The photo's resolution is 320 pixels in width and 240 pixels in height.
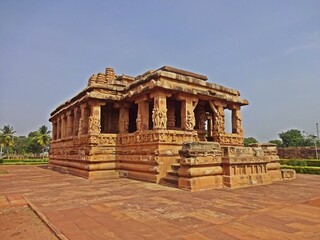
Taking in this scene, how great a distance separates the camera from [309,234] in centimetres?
316

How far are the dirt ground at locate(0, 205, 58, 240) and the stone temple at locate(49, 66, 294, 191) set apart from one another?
4060 millimetres

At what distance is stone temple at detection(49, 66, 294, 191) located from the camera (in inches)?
299

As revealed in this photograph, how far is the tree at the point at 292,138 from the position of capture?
71.8 m

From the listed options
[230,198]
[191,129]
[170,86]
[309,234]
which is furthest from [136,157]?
[309,234]

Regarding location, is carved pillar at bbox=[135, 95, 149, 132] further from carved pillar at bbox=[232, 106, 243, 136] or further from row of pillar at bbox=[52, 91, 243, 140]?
carved pillar at bbox=[232, 106, 243, 136]

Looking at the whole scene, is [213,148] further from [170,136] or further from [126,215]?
[126,215]

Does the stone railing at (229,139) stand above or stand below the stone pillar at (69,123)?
below

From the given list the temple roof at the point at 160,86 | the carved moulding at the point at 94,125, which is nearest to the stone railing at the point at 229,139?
the temple roof at the point at 160,86

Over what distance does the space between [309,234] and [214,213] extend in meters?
1.48

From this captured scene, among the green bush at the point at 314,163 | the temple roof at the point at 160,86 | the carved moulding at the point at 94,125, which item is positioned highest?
the temple roof at the point at 160,86

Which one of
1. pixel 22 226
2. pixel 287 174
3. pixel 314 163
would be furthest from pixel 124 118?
pixel 314 163

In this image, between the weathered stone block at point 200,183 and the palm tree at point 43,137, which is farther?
the palm tree at point 43,137

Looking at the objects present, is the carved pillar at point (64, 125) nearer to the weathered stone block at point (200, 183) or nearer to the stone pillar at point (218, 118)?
the stone pillar at point (218, 118)

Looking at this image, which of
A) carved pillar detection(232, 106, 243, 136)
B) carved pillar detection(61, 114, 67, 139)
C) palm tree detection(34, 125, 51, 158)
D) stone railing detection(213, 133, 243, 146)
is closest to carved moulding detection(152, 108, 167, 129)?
stone railing detection(213, 133, 243, 146)
